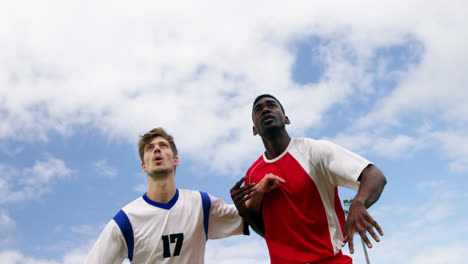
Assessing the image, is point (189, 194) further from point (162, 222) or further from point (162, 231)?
point (162, 231)

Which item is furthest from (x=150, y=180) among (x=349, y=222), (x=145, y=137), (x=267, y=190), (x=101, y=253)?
(x=349, y=222)

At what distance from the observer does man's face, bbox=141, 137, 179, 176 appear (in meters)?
A: 6.21

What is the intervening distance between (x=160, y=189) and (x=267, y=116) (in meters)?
1.94

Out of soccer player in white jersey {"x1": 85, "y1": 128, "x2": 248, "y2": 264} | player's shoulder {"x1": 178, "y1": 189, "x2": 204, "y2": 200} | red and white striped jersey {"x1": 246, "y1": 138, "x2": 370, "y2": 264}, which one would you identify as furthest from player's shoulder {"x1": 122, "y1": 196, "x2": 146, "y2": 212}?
red and white striped jersey {"x1": 246, "y1": 138, "x2": 370, "y2": 264}

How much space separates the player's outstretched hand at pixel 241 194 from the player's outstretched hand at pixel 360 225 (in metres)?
1.59

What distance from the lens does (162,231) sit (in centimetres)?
585

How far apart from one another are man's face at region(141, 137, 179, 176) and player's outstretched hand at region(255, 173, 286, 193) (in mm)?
1616

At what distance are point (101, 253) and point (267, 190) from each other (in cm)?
247

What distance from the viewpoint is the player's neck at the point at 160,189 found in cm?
618

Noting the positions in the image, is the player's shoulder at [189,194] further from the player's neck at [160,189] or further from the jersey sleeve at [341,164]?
the jersey sleeve at [341,164]

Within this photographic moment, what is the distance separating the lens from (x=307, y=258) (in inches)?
195

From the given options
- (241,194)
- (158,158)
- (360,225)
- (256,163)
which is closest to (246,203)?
(241,194)

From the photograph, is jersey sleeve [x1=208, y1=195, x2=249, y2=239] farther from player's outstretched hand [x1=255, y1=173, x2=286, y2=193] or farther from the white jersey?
player's outstretched hand [x1=255, y1=173, x2=286, y2=193]

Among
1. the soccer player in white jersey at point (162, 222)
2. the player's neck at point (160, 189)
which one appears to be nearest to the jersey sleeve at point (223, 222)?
the soccer player in white jersey at point (162, 222)
